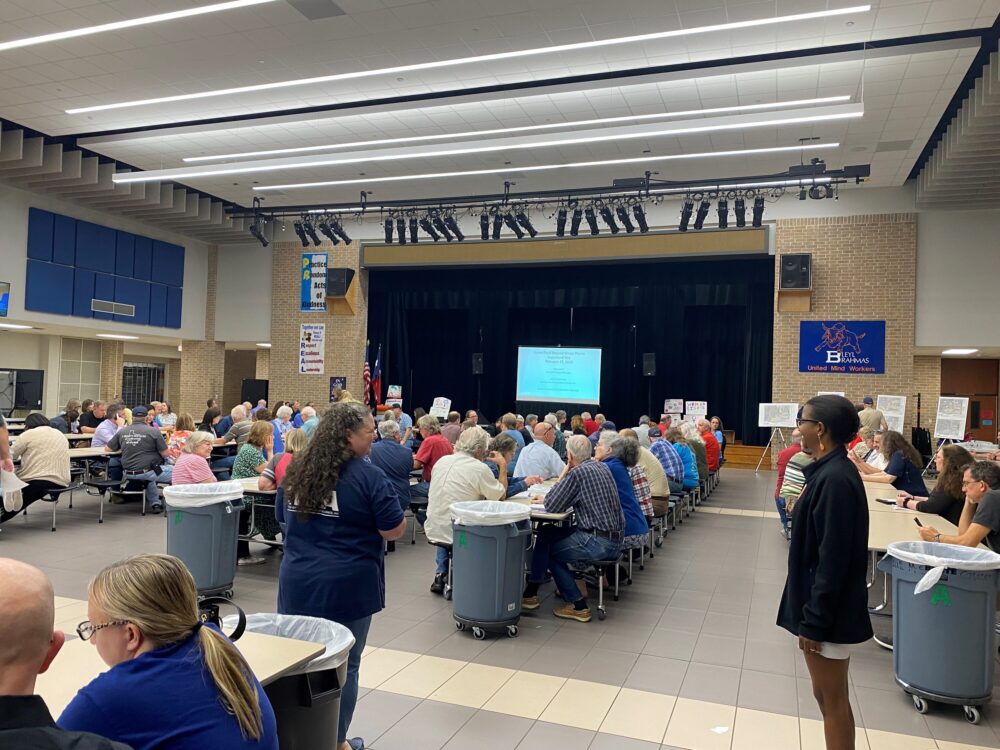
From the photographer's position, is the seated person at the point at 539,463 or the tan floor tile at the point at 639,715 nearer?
the tan floor tile at the point at 639,715

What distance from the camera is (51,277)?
13.2 meters

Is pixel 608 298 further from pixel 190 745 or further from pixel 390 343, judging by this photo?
pixel 190 745

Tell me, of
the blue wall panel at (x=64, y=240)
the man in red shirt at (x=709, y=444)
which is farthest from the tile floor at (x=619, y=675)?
the blue wall panel at (x=64, y=240)

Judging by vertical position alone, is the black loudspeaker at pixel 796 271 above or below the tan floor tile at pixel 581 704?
above

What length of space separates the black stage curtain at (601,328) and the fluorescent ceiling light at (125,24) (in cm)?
962

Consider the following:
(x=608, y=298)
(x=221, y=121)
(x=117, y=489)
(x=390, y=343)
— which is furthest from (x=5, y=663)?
(x=390, y=343)

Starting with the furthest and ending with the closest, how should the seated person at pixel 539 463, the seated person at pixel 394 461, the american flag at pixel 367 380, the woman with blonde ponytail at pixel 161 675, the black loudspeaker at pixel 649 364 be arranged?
the american flag at pixel 367 380
the black loudspeaker at pixel 649 364
the seated person at pixel 539 463
the seated person at pixel 394 461
the woman with blonde ponytail at pixel 161 675

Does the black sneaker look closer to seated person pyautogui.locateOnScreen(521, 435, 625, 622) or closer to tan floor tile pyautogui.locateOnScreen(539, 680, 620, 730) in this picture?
seated person pyautogui.locateOnScreen(521, 435, 625, 622)

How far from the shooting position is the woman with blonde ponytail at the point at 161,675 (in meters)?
1.37

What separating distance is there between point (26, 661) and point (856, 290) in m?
14.2

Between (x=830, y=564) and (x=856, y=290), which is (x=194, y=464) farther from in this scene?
(x=856, y=290)

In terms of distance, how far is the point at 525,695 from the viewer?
140 inches

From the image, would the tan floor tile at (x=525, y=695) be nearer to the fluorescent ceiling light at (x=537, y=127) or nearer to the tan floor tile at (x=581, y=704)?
the tan floor tile at (x=581, y=704)

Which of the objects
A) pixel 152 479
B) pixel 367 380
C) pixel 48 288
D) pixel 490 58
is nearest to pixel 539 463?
pixel 152 479
